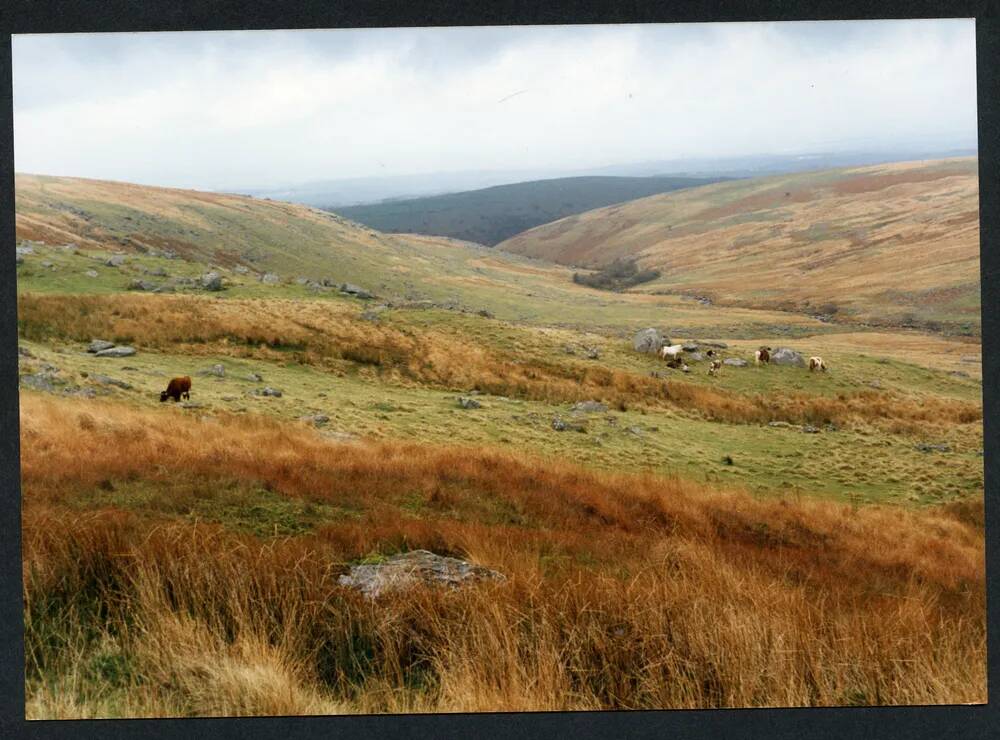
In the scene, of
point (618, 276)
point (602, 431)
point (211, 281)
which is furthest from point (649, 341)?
point (211, 281)

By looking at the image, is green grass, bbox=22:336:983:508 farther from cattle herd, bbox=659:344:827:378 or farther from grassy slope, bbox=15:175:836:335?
grassy slope, bbox=15:175:836:335

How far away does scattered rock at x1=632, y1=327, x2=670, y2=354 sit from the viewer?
37.3 ft

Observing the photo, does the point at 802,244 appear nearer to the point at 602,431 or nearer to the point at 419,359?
the point at 602,431

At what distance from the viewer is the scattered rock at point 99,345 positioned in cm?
880

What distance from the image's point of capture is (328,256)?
44.3 ft

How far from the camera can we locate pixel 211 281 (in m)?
12.3

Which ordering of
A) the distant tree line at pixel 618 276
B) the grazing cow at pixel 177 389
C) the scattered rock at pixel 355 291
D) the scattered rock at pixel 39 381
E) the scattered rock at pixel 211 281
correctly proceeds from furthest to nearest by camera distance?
the scattered rock at pixel 355 291
the scattered rock at pixel 211 281
the distant tree line at pixel 618 276
the grazing cow at pixel 177 389
the scattered rock at pixel 39 381

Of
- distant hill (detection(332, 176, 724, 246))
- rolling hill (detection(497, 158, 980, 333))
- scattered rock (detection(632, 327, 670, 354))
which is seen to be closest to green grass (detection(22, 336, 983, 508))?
rolling hill (detection(497, 158, 980, 333))

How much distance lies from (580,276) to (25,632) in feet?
28.4

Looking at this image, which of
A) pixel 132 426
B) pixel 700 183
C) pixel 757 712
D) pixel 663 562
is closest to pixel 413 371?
pixel 132 426

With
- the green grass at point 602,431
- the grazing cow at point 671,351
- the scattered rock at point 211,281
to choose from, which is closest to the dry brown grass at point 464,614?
the green grass at point 602,431

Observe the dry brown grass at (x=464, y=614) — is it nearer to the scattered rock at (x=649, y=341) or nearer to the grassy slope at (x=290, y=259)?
the scattered rock at (x=649, y=341)

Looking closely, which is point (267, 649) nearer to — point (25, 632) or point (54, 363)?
point (25, 632)

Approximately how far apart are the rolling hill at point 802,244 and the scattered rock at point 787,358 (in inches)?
34.5
